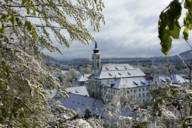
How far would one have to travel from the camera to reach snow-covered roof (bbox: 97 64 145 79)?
74.4 meters

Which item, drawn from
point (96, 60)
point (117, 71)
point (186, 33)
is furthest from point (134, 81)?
point (186, 33)

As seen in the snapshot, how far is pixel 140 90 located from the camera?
6756 centimetres

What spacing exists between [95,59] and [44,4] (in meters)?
72.4

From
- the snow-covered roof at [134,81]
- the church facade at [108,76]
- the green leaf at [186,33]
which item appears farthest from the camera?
the church facade at [108,76]

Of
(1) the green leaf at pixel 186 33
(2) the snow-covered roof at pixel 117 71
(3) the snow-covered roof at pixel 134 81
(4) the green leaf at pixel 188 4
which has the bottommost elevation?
(1) the green leaf at pixel 186 33

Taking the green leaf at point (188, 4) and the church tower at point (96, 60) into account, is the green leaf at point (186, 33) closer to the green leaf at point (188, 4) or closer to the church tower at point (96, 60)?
the green leaf at point (188, 4)

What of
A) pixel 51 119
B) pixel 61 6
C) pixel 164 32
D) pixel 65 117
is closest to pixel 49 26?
pixel 61 6

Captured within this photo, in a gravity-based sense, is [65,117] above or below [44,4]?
below

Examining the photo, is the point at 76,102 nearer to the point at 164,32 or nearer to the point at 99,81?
the point at 99,81

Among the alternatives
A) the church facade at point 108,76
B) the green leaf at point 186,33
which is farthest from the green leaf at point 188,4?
the church facade at point 108,76

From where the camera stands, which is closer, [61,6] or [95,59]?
[61,6]

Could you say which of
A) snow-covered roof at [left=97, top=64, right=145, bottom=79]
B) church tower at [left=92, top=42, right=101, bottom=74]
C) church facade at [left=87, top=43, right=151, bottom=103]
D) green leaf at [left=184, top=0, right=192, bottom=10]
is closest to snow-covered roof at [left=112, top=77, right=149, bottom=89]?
church facade at [left=87, top=43, right=151, bottom=103]

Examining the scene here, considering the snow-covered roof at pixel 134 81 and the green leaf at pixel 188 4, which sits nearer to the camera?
the green leaf at pixel 188 4

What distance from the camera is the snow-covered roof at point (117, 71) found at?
2928 inches
